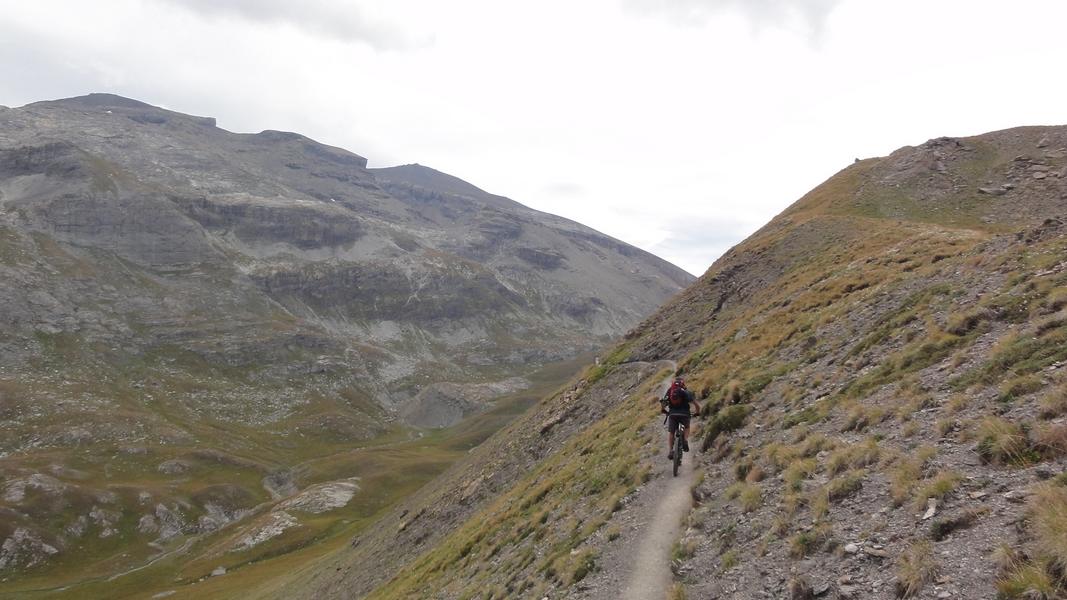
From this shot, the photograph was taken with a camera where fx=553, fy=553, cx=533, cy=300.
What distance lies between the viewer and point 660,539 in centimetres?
1631

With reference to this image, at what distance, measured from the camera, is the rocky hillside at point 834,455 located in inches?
390

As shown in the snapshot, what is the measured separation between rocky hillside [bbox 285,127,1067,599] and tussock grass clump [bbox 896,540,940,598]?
Answer: 0.12 feet

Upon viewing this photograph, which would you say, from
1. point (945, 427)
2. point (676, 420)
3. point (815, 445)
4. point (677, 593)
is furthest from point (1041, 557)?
point (676, 420)

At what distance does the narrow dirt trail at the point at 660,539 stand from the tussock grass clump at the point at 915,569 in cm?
557

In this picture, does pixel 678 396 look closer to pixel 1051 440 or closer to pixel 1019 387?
pixel 1019 387

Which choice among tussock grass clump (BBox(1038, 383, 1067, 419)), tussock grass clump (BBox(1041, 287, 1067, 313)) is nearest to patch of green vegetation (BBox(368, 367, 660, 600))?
tussock grass clump (BBox(1038, 383, 1067, 419))

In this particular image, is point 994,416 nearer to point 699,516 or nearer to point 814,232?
point 699,516

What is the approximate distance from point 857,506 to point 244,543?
10759 centimetres

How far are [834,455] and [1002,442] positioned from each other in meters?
4.02

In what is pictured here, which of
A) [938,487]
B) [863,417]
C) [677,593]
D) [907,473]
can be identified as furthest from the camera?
[863,417]

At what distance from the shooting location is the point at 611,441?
30.4 m

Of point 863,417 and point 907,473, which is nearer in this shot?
point 907,473

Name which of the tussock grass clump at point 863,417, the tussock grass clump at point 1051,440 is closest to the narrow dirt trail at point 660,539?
the tussock grass clump at point 863,417

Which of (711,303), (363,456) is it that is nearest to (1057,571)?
(711,303)
